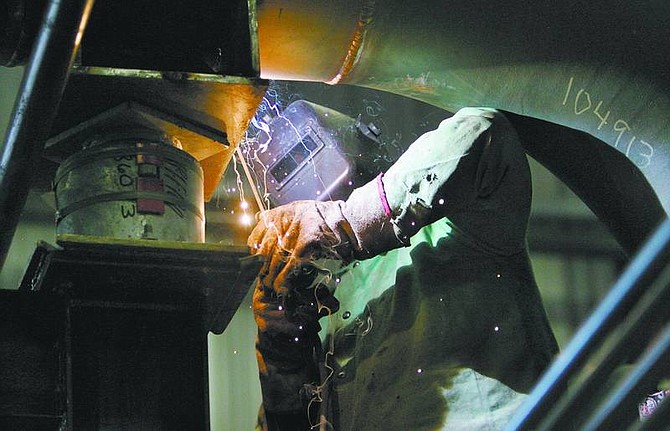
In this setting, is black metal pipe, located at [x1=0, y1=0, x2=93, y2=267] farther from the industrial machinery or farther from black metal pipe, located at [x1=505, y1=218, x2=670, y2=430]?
black metal pipe, located at [x1=505, y1=218, x2=670, y2=430]

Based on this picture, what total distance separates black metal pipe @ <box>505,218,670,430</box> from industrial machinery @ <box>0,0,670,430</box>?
120 cm

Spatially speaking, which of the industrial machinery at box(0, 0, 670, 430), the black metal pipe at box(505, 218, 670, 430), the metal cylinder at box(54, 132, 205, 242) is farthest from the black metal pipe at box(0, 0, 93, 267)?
the black metal pipe at box(505, 218, 670, 430)

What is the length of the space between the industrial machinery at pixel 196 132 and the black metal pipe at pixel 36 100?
0.56 meters

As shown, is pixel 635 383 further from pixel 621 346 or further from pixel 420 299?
pixel 420 299

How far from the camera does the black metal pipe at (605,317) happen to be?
4.17 feet

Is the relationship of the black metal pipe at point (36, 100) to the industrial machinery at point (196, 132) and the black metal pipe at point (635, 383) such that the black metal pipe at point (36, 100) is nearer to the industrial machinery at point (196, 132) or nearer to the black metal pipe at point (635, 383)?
the industrial machinery at point (196, 132)

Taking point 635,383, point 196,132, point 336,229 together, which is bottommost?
point 635,383

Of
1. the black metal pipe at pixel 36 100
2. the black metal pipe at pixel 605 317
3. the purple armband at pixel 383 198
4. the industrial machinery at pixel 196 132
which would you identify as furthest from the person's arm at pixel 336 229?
the black metal pipe at pixel 605 317

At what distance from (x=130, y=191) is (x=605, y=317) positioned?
144 centimetres

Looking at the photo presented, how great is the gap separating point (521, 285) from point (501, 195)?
22 cm

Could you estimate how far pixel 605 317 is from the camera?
4.29 ft

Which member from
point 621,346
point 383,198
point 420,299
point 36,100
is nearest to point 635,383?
point 621,346

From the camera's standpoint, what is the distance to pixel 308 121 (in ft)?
10.3

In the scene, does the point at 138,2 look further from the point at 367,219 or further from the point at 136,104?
the point at 367,219
